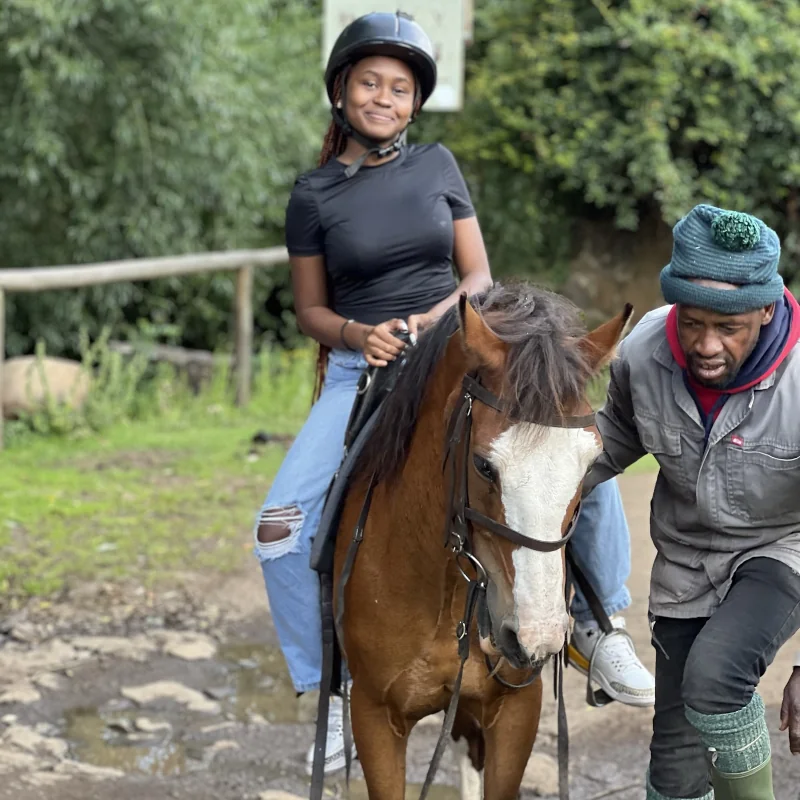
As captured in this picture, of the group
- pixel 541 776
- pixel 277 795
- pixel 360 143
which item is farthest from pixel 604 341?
pixel 277 795

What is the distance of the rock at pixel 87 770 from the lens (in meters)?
4.49

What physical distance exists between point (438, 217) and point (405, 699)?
60.1 inches

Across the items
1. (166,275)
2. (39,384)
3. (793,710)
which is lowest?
(39,384)

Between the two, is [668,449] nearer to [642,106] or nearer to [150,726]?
[150,726]

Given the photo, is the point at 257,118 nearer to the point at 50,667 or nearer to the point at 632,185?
the point at 632,185

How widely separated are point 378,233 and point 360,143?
0.35 meters

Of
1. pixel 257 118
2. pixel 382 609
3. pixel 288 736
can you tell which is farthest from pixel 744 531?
pixel 257 118

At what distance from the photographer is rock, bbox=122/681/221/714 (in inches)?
202

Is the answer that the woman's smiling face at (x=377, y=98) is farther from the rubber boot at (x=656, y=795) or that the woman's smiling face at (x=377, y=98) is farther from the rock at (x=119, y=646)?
the rock at (x=119, y=646)

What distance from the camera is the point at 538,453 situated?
2.67 metres

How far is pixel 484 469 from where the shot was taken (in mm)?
2756

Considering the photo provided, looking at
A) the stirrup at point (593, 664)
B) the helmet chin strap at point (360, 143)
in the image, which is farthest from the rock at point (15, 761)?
the helmet chin strap at point (360, 143)

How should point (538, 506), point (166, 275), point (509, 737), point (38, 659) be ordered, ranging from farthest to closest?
point (166, 275) < point (38, 659) < point (509, 737) < point (538, 506)

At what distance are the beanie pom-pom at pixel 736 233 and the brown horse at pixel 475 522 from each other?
322 mm
